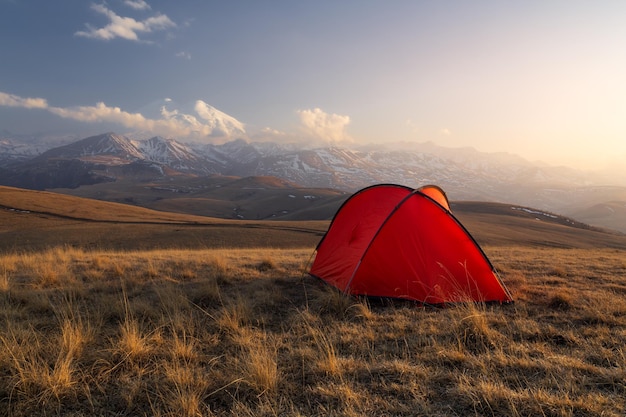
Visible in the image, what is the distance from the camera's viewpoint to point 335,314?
6.57m

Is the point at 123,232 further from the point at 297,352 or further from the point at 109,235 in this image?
the point at 297,352

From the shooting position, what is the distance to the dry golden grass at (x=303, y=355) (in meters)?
3.59

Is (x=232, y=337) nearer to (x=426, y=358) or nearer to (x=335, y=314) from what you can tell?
(x=335, y=314)

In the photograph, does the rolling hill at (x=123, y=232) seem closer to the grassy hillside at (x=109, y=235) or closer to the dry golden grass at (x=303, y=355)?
the grassy hillside at (x=109, y=235)

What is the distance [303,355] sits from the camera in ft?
15.2

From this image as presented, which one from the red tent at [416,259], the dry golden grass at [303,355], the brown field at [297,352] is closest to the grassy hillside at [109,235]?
the brown field at [297,352]

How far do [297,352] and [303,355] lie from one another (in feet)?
0.49

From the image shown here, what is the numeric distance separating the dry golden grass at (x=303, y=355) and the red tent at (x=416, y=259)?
50cm

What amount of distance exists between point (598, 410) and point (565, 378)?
0.67 m

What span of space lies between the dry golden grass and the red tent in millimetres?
503

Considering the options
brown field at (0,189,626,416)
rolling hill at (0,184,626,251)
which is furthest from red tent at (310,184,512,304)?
rolling hill at (0,184,626,251)

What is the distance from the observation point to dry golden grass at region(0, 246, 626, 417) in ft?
11.8

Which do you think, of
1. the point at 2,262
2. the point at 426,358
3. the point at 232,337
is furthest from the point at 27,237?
the point at 426,358

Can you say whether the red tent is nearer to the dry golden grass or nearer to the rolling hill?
the dry golden grass
